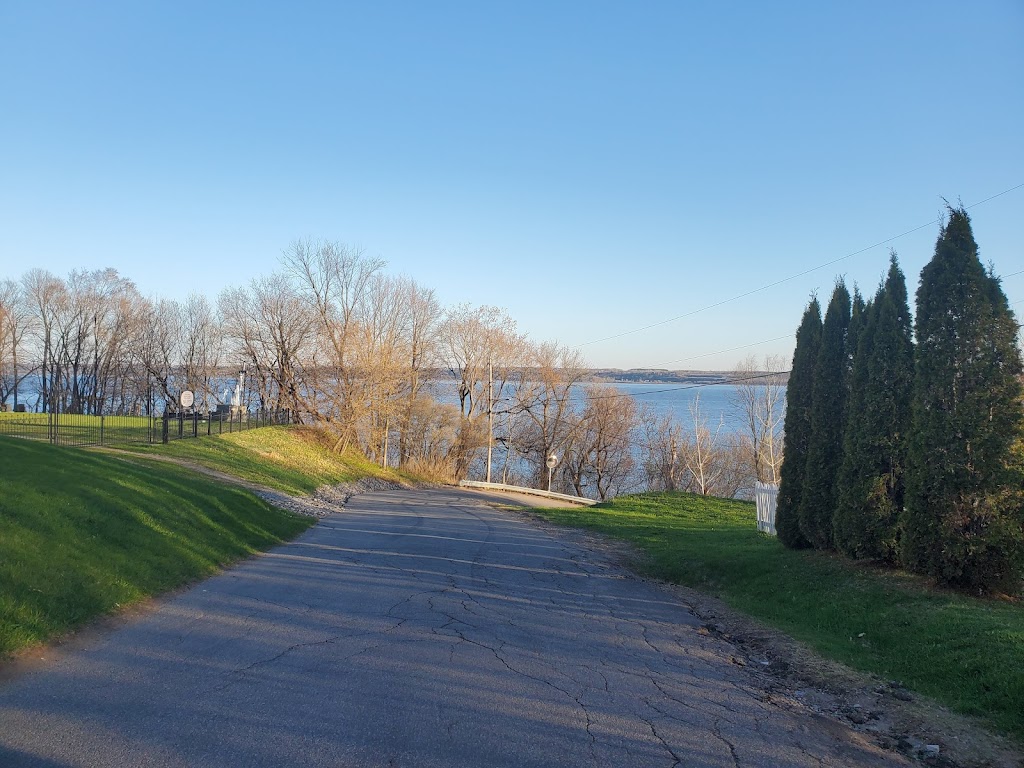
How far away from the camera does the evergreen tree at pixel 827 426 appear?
11.0m

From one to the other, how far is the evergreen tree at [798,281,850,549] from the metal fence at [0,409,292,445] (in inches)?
721

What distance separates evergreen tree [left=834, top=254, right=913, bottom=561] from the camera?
9.37 meters

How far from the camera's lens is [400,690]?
16.7 feet

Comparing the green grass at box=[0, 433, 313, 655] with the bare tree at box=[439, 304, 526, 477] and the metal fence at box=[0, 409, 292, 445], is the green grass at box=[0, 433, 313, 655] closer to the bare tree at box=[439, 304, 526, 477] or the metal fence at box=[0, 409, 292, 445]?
the metal fence at box=[0, 409, 292, 445]

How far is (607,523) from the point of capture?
65.1 feet

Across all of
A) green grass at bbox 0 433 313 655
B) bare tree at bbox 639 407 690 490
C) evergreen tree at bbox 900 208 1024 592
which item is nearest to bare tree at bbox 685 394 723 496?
bare tree at bbox 639 407 690 490

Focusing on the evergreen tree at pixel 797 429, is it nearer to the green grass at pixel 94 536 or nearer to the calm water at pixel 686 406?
the green grass at pixel 94 536

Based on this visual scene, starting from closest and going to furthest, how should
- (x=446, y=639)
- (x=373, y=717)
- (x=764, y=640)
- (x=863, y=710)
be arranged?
(x=373, y=717), (x=863, y=710), (x=446, y=639), (x=764, y=640)

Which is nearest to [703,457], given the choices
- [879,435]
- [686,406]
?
[686,406]

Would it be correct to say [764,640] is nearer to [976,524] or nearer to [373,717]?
[976,524]

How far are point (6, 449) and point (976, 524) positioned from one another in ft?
48.0

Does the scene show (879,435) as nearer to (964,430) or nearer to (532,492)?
(964,430)

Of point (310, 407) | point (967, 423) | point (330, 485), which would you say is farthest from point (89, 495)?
point (310, 407)

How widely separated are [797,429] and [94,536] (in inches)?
433
